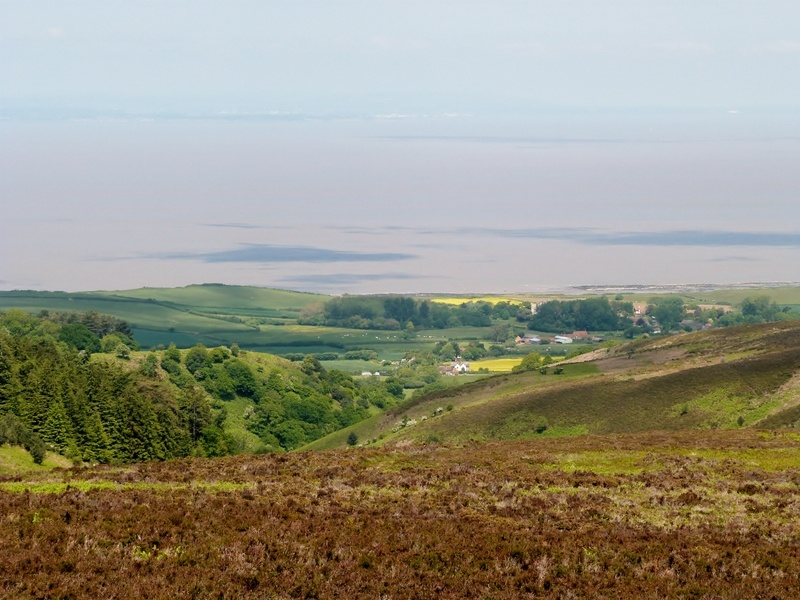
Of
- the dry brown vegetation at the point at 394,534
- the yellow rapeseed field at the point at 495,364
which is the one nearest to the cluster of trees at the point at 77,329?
the yellow rapeseed field at the point at 495,364

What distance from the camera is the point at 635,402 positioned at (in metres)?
75.2

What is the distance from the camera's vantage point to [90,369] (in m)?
80.8

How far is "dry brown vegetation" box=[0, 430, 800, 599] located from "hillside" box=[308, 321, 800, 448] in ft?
122

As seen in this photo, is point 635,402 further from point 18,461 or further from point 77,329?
point 77,329

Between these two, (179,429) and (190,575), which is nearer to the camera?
(190,575)

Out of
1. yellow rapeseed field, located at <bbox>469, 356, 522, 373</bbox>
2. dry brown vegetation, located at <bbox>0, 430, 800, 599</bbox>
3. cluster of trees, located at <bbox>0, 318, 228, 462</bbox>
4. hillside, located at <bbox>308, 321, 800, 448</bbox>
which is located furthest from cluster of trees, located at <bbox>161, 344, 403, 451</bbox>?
dry brown vegetation, located at <bbox>0, 430, 800, 599</bbox>

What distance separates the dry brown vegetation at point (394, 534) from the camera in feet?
58.2

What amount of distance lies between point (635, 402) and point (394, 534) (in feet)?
187

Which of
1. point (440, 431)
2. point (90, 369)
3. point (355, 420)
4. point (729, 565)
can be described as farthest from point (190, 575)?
point (355, 420)

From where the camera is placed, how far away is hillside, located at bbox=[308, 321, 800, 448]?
69.8 meters

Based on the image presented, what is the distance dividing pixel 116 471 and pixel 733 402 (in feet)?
163

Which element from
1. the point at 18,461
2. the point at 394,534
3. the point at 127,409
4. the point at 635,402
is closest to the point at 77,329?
the point at 127,409

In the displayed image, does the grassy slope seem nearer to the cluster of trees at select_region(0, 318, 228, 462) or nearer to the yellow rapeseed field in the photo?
the cluster of trees at select_region(0, 318, 228, 462)

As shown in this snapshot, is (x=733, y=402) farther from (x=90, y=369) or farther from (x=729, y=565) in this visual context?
(x=729, y=565)
